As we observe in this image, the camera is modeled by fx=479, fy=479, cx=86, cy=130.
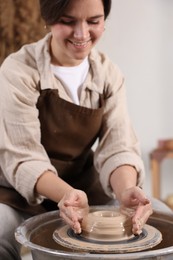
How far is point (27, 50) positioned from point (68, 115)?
0.73 ft

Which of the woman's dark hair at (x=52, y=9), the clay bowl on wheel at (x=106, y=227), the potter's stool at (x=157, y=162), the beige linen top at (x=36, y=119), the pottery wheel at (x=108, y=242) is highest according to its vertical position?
the woman's dark hair at (x=52, y=9)

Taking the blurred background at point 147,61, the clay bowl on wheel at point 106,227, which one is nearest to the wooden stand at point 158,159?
the blurred background at point 147,61

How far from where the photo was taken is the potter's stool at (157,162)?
2.53m

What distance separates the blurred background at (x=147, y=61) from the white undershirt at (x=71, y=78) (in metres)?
1.24

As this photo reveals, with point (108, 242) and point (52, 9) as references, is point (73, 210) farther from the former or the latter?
point (52, 9)

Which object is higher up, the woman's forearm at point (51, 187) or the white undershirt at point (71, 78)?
the white undershirt at point (71, 78)

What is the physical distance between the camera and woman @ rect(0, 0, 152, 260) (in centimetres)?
120

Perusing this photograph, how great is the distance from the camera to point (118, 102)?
1.41m

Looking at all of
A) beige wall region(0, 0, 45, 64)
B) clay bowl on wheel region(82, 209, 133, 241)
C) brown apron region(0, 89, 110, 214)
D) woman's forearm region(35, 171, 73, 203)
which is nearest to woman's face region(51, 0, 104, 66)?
brown apron region(0, 89, 110, 214)

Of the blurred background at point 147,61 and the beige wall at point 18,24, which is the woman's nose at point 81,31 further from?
the blurred background at point 147,61

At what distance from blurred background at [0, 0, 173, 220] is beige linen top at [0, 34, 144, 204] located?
3.93ft

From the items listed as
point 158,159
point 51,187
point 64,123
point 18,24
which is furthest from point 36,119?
point 158,159

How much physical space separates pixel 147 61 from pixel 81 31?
1.51 meters

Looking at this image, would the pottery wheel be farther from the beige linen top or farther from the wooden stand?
the wooden stand
